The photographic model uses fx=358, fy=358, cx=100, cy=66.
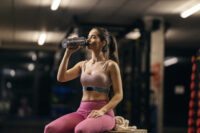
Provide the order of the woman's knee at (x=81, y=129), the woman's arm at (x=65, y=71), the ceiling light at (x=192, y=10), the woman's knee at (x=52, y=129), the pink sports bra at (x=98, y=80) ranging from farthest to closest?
the ceiling light at (x=192, y=10)
the woman's arm at (x=65, y=71)
the pink sports bra at (x=98, y=80)
the woman's knee at (x=52, y=129)
the woman's knee at (x=81, y=129)

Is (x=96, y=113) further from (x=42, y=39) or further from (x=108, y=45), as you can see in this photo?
(x=42, y=39)

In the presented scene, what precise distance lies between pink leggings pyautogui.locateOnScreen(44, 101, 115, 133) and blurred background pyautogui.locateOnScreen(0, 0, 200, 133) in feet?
14.6

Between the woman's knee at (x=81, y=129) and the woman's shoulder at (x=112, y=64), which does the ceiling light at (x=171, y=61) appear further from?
the woman's knee at (x=81, y=129)

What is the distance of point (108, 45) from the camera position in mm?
2525

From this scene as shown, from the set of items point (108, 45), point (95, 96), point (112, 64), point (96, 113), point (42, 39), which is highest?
point (42, 39)

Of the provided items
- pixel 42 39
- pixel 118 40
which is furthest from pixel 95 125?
pixel 42 39

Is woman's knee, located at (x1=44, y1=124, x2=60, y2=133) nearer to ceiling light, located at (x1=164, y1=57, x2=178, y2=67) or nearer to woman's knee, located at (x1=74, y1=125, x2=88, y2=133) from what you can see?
woman's knee, located at (x1=74, y1=125, x2=88, y2=133)

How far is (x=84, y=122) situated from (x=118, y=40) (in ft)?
30.9

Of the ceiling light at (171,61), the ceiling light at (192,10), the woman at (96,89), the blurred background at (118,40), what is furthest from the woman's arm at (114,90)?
the ceiling light at (171,61)

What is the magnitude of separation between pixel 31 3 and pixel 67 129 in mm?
6177

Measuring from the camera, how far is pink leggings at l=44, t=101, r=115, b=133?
213 cm

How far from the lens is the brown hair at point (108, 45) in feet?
8.03

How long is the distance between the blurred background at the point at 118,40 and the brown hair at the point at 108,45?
4273mm

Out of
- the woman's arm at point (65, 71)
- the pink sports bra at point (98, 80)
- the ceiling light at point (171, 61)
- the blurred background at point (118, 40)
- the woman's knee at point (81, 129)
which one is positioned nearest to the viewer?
the woman's knee at point (81, 129)
